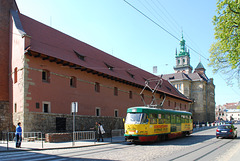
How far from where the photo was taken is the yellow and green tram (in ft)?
61.6

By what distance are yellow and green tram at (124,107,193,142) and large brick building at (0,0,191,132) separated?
8.20 metres

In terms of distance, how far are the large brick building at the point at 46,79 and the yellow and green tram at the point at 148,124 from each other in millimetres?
8203

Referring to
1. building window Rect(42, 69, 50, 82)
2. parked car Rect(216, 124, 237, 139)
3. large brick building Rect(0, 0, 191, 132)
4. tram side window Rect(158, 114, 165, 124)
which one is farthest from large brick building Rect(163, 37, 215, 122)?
building window Rect(42, 69, 50, 82)

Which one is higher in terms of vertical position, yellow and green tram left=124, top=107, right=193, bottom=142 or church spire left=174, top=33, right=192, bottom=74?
church spire left=174, top=33, right=192, bottom=74

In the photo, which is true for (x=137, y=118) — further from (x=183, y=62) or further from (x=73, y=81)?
(x=183, y=62)

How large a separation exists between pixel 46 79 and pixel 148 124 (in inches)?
446

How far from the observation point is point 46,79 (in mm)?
24328

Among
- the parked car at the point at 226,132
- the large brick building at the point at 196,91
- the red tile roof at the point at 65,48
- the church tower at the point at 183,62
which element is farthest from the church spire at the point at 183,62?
the parked car at the point at 226,132

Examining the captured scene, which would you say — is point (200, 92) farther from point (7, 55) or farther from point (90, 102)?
→ point (7, 55)

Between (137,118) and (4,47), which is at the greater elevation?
(4,47)

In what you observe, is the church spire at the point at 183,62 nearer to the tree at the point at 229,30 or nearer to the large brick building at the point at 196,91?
the large brick building at the point at 196,91

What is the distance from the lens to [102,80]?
105ft

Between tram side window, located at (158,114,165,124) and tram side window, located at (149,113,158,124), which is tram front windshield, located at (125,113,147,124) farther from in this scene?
tram side window, located at (158,114,165,124)

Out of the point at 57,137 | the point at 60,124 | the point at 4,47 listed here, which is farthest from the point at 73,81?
the point at 57,137
